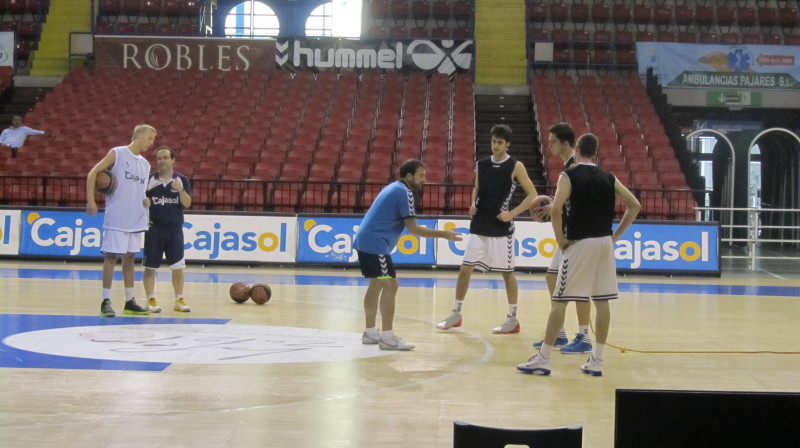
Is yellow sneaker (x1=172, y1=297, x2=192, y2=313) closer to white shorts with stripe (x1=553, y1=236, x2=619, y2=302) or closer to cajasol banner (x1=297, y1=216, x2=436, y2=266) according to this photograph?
white shorts with stripe (x1=553, y1=236, x2=619, y2=302)

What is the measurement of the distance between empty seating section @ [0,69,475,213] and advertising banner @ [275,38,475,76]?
465 mm

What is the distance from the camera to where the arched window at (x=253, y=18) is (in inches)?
Result: 1297

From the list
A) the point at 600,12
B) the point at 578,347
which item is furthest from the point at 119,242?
the point at 600,12

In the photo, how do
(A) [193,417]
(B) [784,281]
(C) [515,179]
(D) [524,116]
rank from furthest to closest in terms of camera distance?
(D) [524,116] → (B) [784,281] → (C) [515,179] → (A) [193,417]

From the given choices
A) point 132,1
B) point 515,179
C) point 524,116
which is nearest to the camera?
point 515,179

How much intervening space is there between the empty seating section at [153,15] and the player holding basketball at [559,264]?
2286cm

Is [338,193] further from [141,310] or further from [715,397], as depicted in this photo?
[715,397]

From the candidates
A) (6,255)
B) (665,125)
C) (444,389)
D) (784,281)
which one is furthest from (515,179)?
(665,125)

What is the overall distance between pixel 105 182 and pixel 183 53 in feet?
53.6

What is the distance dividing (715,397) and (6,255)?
631 inches

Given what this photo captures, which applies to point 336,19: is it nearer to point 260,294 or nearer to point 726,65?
point 726,65

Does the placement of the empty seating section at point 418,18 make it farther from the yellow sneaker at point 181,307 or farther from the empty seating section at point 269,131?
the yellow sneaker at point 181,307

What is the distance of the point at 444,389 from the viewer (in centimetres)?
624

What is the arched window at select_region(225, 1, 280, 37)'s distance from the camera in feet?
108
